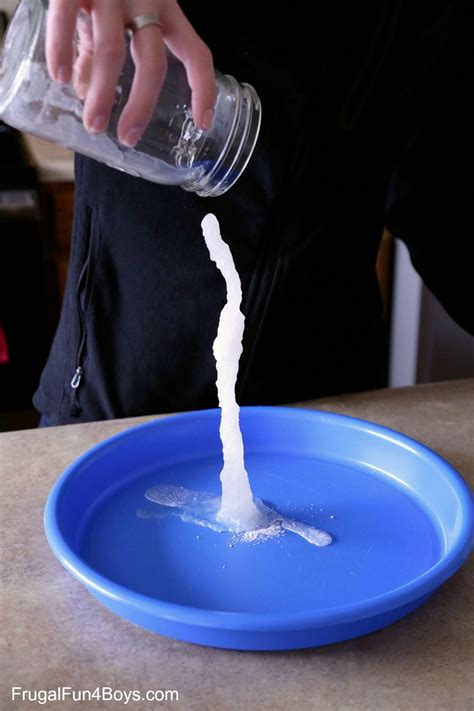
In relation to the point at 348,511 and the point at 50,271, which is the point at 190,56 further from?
the point at 50,271

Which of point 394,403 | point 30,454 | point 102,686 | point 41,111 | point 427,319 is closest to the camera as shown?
point 102,686

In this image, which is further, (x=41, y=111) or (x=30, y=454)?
(x=30, y=454)

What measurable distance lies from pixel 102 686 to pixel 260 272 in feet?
1.75

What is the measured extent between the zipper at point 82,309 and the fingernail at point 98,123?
0.38 metres

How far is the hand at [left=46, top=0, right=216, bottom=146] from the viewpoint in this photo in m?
0.66

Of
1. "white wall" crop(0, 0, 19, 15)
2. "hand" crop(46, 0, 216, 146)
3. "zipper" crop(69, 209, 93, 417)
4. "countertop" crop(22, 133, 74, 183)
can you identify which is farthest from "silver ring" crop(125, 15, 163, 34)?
"white wall" crop(0, 0, 19, 15)

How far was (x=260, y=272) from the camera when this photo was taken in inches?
39.4

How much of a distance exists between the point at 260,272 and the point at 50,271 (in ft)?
4.69

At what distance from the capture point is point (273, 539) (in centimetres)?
74

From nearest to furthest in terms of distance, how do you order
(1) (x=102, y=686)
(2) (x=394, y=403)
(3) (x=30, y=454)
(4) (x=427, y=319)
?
(1) (x=102, y=686)
(3) (x=30, y=454)
(2) (x=394, y=403)
(4) (x=427, y=319)

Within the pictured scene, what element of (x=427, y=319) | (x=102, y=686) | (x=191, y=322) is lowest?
(x=427, y=319)

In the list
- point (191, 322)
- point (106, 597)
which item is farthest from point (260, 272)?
point (106, 597)

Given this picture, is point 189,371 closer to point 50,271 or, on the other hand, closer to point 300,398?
point 300,398

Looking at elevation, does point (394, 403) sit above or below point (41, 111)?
below
